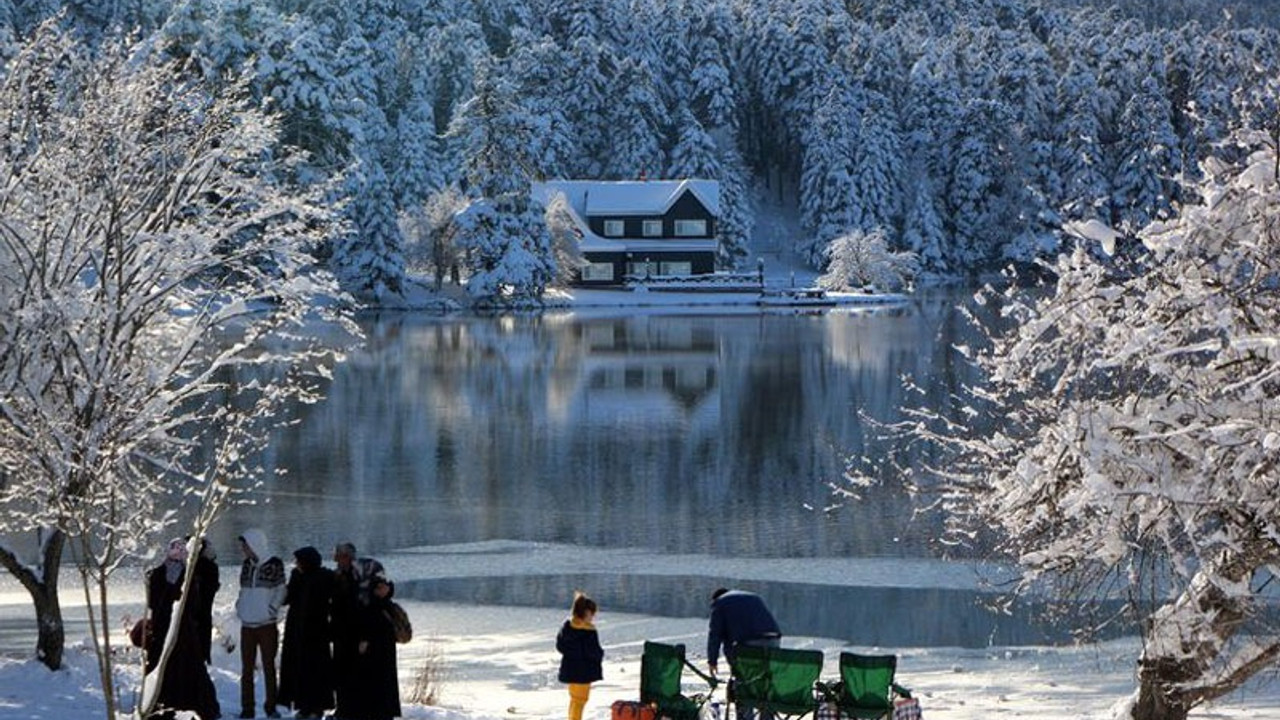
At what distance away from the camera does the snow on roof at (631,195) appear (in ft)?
274

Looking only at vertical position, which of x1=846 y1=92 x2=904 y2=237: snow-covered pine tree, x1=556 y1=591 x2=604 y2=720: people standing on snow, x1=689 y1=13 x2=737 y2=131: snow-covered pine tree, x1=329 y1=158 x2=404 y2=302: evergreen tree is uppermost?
x1=689 y1=13 x2=737 y2=131: snow-covered pine tree

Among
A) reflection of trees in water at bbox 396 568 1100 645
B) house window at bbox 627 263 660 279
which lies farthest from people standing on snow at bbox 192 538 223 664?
house window at bbox 627 263 660 279

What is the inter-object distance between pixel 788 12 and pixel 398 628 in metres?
98.6

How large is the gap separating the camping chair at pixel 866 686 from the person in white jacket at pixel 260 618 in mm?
3361

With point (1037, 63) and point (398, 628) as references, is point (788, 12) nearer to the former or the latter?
point (1037, 63)

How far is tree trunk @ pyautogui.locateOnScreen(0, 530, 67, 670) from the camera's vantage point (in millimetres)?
12195

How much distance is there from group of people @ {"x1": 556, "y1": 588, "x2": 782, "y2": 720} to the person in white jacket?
1.71 metres

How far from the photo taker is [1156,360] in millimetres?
8805

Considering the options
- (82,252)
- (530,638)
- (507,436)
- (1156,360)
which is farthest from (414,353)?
(1156,360)

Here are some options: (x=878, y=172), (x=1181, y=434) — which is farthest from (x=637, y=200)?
(x=1181, y=434)

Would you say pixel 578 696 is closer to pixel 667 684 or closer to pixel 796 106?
pixel 667 684

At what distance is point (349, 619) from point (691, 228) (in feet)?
243

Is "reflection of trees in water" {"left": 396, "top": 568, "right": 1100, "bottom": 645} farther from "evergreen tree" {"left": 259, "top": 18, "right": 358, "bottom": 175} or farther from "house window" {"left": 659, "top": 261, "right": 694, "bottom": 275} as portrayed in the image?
"house window" {"left": 659, "top": 261, "right": 694, "bottom": 275}

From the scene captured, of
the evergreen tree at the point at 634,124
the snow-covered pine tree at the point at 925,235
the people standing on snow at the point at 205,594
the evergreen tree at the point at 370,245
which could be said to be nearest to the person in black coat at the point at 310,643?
the people standing on snow at the point at 205,594
